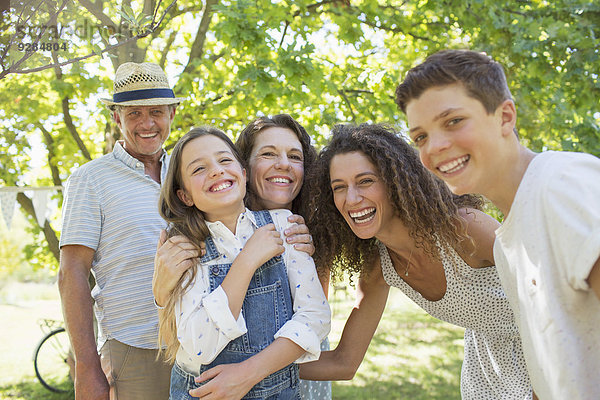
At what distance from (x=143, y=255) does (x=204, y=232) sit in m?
0.76

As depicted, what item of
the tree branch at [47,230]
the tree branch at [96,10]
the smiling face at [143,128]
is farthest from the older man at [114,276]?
the tree branch at [47,230]

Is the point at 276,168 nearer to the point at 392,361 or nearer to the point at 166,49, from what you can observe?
the point at 166,49

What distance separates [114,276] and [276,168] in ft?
3.55

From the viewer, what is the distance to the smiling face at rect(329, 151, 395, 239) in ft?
7.51

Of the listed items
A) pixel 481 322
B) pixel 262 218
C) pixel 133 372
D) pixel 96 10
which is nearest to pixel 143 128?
pixel 96 10

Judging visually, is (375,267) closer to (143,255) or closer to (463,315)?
(463,315)

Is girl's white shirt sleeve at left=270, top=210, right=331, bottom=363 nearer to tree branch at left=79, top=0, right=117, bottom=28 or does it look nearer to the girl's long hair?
the girl's long hair

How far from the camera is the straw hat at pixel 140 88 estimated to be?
122 inches

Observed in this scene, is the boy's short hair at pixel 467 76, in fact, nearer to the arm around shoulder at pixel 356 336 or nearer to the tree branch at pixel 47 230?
the arm around shoulder at pixel 356 336

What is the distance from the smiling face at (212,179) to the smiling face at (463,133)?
933 mm

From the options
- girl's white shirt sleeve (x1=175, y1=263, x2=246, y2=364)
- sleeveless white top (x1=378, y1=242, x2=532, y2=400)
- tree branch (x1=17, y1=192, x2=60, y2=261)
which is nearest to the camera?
girl's white shirt sleeve (x1=175, y1=263, x2=246, y2=364)

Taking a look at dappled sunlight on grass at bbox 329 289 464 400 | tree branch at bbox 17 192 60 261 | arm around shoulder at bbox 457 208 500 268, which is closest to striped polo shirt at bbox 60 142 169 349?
arm around shoulder at bbox 457 208 500 268

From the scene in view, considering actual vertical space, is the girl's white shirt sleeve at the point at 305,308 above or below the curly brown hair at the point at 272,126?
below

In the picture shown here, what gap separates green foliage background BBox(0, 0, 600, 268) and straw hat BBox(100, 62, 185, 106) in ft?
3.70
